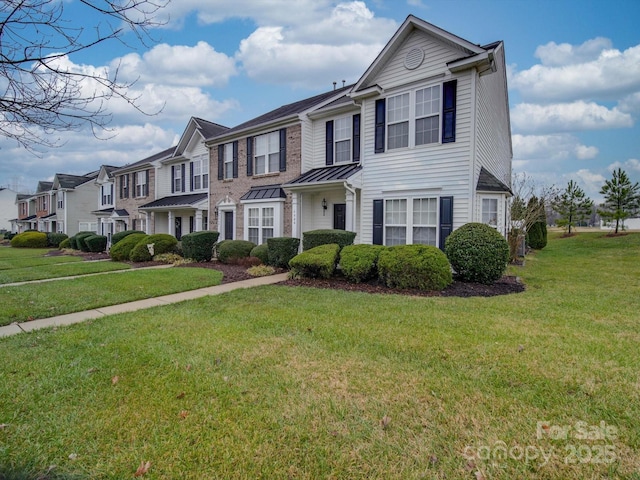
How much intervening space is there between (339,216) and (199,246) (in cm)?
650

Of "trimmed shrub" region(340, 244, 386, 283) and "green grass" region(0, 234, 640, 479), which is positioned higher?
"trimmed shrub" region(340, 244, 386, 283)

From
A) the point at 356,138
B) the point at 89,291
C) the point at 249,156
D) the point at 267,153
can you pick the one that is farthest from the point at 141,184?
the point at 89,291

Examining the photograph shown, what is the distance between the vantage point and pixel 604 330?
5.06 meters

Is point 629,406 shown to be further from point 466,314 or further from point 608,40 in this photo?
point 608,40

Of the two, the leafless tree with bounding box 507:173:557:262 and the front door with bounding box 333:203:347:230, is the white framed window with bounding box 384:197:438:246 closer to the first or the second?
the front door with bounding box 333:203:347:230

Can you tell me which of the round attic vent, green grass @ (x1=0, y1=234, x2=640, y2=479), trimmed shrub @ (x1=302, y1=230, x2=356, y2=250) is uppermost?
the round attic vent

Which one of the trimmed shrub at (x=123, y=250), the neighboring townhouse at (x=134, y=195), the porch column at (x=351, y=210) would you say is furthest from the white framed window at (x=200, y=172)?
the porch column at (x=351, y=210)

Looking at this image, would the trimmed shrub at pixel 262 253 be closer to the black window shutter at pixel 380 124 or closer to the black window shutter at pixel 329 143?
the black window shutter at pixel 329 143

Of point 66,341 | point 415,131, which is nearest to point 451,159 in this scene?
point 415,131

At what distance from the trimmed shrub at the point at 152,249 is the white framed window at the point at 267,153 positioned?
5.66m

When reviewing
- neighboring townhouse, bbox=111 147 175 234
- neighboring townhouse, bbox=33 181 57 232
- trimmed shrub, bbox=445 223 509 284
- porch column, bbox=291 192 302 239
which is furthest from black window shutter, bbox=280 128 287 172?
neighboring townhouse, bbox=33 181 57 232

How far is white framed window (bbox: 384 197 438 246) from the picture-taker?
10.9 metres

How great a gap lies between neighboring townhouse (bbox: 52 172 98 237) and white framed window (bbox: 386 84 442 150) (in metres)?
37.2

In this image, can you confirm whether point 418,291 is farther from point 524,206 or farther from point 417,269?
point 524,206
